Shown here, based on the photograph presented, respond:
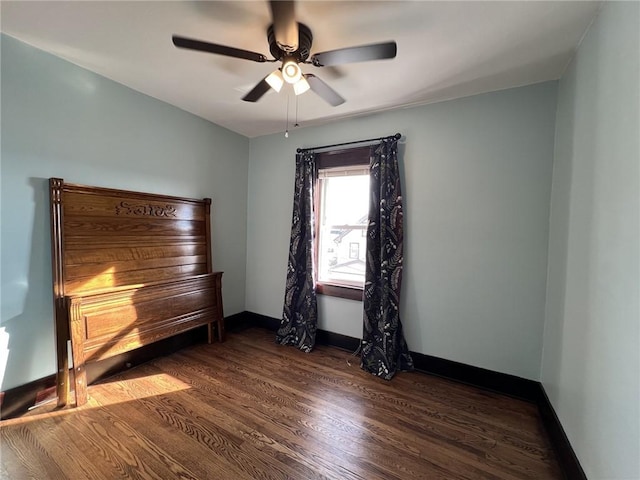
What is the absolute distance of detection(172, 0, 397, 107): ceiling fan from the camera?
4.20 feet

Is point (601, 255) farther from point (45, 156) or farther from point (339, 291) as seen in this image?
point (45, 156)

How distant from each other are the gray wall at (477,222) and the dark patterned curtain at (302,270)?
533 mm

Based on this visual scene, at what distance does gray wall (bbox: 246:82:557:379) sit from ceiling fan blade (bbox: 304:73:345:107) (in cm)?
89

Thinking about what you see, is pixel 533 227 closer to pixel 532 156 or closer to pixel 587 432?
pixel 532 156

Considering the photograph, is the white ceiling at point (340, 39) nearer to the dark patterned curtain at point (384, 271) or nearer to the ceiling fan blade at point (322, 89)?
the ceiling fan blade at point (322, 89)

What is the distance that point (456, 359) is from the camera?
2.35 metres

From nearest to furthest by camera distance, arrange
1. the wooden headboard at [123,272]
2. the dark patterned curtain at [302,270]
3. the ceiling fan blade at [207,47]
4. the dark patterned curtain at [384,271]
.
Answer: the ceiling fan blade at [207,47]
the wooden headboard at [123,272]
the dark patterned curtain at [384,271]
the dark patterned curtain at [302,270]

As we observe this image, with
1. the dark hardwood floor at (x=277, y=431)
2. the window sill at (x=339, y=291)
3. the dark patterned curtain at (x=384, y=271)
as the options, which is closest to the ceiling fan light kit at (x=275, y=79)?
the dark patterned curtain at (x=384, y=271)

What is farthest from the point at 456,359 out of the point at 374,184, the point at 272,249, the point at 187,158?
the point at 187,158

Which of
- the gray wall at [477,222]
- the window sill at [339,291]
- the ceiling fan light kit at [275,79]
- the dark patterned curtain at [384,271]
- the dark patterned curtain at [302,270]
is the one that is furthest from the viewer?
the dark patterned curtain at [302,270]

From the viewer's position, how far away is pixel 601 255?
4.13ft

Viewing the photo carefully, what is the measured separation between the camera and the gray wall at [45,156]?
69.7 inches

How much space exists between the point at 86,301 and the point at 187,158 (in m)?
1.63

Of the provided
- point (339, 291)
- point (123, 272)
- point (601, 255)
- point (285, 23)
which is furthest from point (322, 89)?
point (123, 272)
